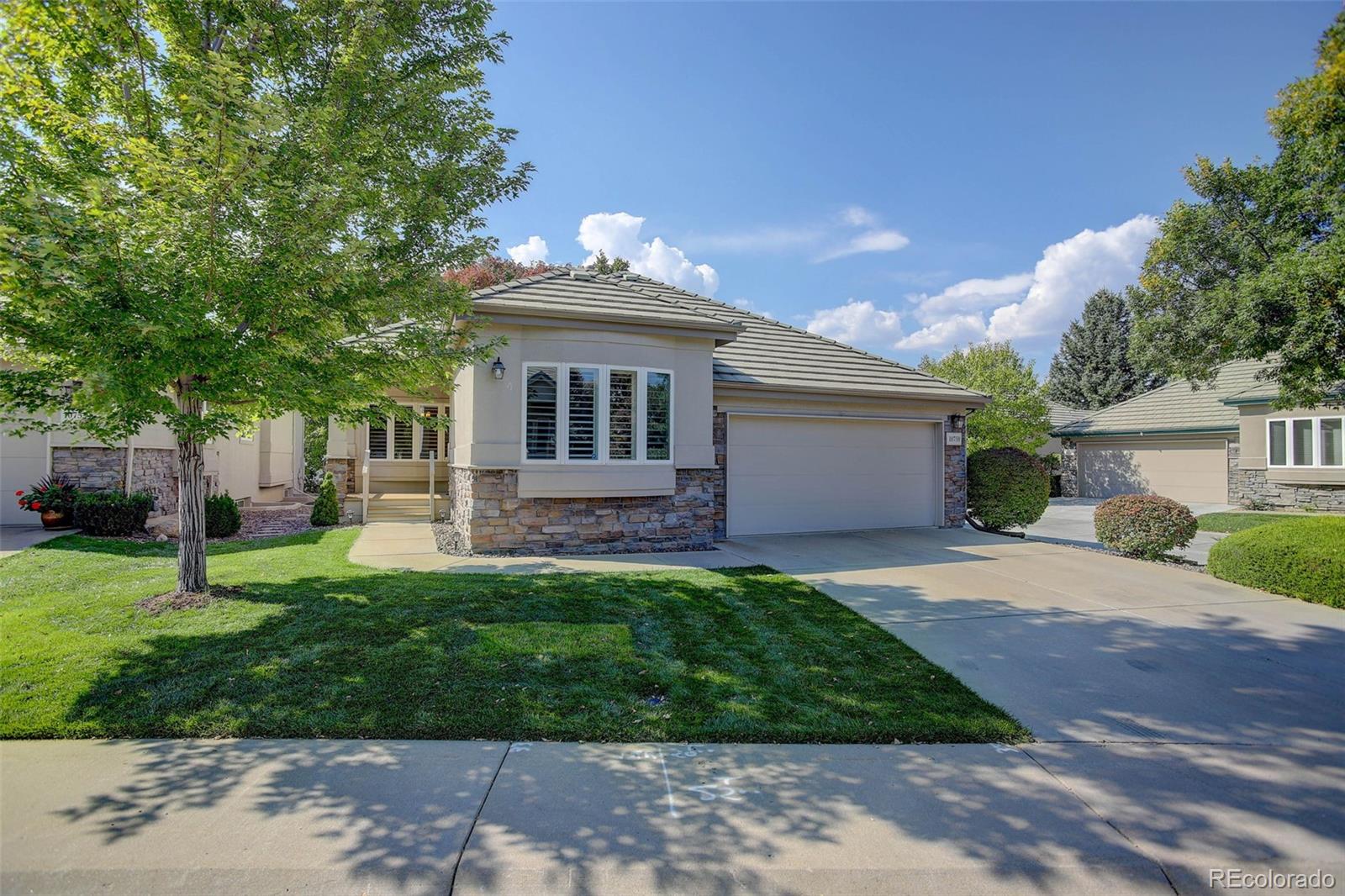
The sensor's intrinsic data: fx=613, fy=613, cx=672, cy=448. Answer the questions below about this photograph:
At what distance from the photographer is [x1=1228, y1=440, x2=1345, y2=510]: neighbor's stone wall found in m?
16.2

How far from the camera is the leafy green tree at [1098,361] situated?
36.6 m

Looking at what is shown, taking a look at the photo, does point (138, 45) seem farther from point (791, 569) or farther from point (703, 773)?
point (791, 569)

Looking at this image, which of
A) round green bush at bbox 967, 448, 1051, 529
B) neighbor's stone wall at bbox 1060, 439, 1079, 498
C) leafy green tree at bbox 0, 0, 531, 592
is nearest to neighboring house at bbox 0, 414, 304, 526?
leafy green tree at bbox 0, 0, 531, 592

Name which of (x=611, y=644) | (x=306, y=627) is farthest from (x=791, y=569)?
(x=306, y=627)

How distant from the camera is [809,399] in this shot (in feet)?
37.1

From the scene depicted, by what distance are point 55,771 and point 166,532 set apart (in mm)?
8982

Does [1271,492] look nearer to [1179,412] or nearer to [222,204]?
[1179,412]

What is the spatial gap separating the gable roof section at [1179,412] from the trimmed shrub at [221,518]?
24187 mm

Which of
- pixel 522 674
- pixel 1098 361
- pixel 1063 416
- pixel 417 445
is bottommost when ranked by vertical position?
pixel 522 674

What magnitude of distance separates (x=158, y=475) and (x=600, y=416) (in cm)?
944

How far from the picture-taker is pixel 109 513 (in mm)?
9773

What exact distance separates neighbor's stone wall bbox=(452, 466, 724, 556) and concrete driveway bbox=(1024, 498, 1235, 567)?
6.86 metres

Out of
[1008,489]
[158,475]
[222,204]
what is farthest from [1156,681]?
[158,475]

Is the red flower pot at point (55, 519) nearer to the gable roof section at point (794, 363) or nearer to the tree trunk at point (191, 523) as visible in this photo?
the tree trunk at point (191, 523)
